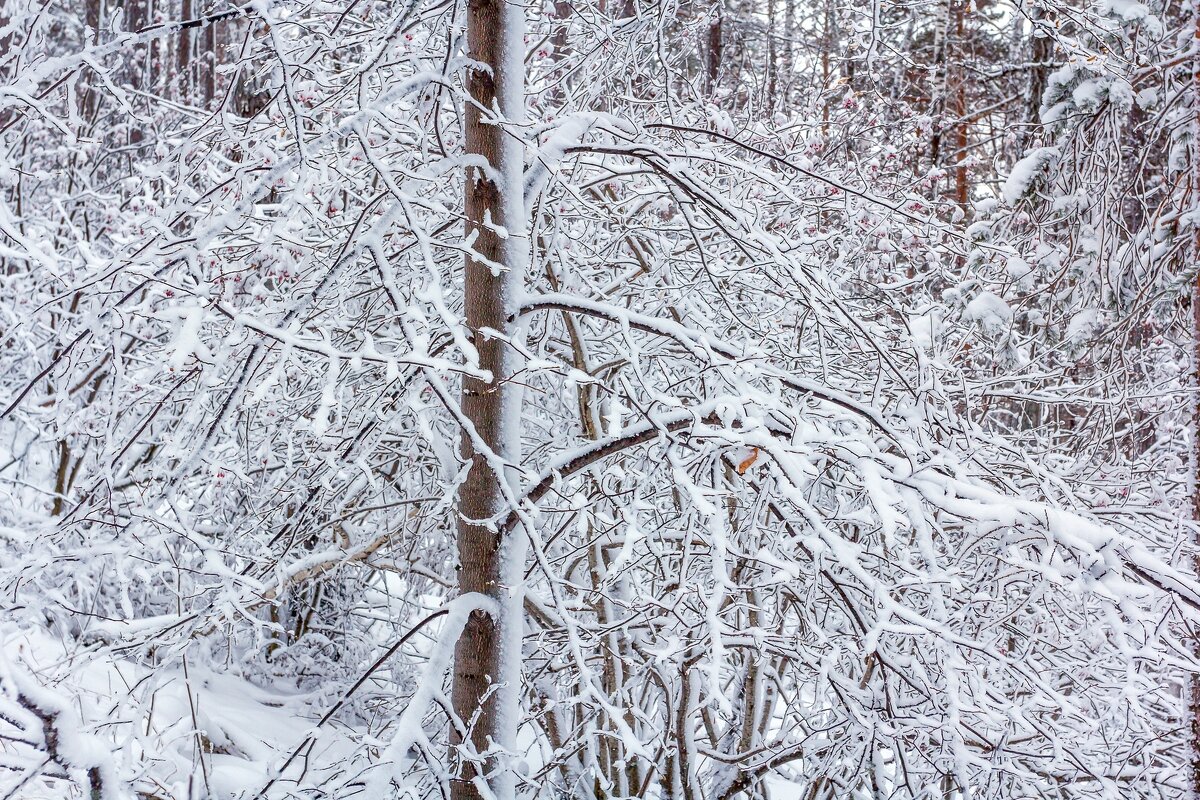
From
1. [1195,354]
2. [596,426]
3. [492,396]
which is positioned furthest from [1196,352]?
[492,396]

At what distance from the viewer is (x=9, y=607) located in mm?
2545

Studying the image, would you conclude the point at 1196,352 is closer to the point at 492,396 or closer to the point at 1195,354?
the point at 1195,354

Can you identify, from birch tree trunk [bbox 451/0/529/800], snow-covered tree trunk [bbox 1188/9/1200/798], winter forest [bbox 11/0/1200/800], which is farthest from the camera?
snow-covered tree trunk [bbox 1188/9/1200/798]

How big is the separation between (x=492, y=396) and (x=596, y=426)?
1.23m

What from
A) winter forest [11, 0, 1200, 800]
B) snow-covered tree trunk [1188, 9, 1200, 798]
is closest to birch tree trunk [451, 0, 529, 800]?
winter forest [11, 0, 1200, 800]

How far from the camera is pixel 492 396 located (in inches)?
133

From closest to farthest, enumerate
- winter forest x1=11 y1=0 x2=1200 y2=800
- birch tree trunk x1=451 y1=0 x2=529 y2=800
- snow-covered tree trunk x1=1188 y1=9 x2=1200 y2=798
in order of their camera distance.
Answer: winter forest x1=11 y1=0 x2=1200 y2=800 → birch tree trunk x1=451 y1=0 x2=529 y2=800 → snow-covered tree trunk x1=1188 y1=9 x2=1200 y2=798

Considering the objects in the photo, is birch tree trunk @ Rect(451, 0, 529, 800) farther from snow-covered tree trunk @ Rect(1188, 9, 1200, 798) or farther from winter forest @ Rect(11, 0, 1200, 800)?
snow-covered tree trunk @ Rect(1188, 9, 1200, 798)

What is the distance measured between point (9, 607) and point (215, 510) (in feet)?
9.05

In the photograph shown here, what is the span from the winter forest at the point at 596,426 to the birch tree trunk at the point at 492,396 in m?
0.02

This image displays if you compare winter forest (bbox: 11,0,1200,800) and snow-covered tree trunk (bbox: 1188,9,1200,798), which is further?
snow-covered tree trunk (bbox: 1188,9,1200,798)

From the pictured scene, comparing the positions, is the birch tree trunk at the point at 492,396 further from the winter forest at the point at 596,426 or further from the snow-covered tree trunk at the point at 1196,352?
the snow-covered tree trunk at the point at 1196,352

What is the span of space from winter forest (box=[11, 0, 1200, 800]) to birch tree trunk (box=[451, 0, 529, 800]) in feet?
0.05

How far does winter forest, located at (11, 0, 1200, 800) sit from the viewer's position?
8.43 feet
